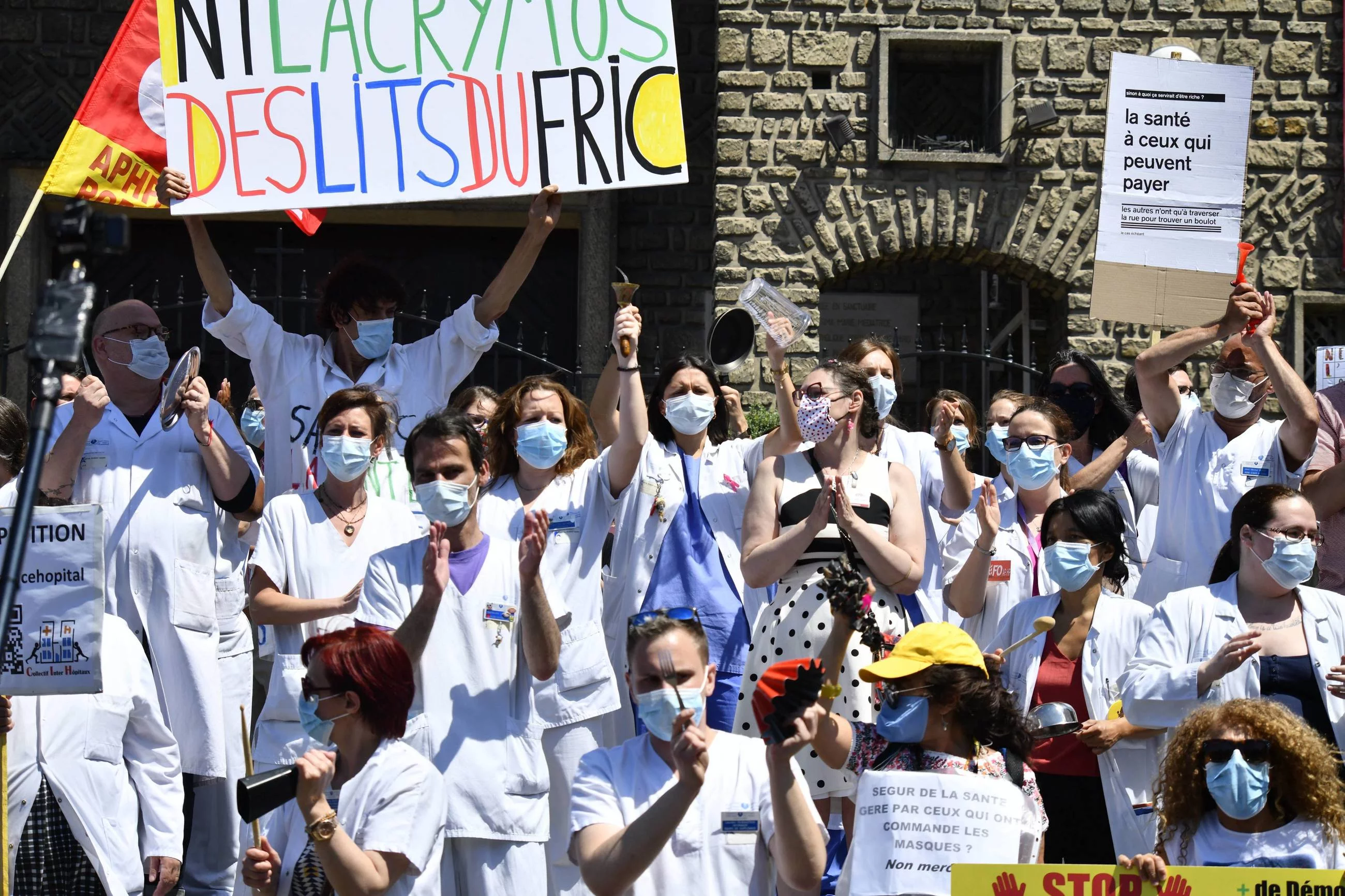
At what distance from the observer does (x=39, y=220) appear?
12.2m

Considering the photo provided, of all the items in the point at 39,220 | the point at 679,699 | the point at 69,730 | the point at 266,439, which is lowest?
the point at 69,730

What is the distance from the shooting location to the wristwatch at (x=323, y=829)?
376cm

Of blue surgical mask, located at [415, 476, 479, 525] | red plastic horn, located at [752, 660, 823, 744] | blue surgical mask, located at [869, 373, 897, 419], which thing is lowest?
red plastic horn, located at [752, 660, 823, 744]

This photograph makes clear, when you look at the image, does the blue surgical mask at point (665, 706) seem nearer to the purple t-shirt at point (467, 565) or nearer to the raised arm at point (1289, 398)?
the purple t-shirt at point (467, 565)

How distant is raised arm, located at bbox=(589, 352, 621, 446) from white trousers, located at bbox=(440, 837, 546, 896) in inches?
70.9

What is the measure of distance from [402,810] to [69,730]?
140 cm

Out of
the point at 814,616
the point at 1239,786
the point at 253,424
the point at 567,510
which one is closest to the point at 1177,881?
the point at 1239,786

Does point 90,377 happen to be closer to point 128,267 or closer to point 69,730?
point 69,730

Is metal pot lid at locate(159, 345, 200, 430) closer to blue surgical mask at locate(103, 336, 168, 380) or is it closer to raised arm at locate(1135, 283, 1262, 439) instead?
blue surgical mask at locate(103, 336, 168, 380)

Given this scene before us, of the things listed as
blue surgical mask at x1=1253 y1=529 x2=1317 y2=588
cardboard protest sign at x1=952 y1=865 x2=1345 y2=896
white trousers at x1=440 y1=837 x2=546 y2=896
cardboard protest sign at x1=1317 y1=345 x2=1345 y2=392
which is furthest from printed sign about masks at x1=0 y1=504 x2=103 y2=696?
cardboard protest sign at x1=1317 y1=345 x2=1345 y2=392

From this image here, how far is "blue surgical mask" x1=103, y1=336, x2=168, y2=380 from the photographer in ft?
19.4

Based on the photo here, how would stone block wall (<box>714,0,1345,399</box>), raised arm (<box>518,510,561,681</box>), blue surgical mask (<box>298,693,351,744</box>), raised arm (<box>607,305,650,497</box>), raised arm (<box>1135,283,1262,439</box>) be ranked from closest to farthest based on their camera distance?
blue surgical mask (<box>298,693,351,744</box>) → raised arm (<box>518,510,561,681</box>) → raised arm (<box>607,305,650,497</box>) → raised arm (<box>1135,283,1262,439</box>) → stone block wall (<box>714,0,1345,399</box>)

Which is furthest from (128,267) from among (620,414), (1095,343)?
(620,414)

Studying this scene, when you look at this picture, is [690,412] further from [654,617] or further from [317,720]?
[317,720]
